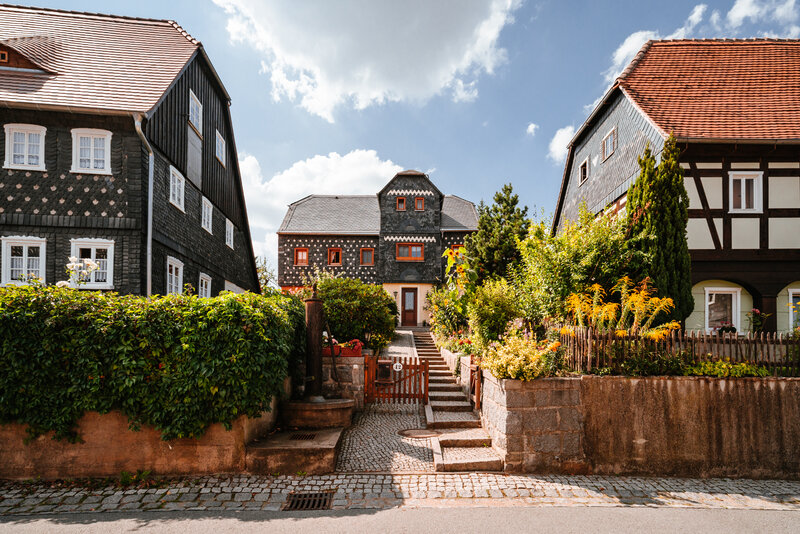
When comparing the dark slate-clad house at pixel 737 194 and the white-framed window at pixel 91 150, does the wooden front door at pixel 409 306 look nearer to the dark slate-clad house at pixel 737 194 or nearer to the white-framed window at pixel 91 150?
the dark slate-clad house at pixel 737 194

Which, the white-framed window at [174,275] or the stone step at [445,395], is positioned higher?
the white-framed window at [174,275]

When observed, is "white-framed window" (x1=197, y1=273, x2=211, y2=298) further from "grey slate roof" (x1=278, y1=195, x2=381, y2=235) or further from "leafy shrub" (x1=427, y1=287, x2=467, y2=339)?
"grey slate roof" (x1=278, y1=195, x2=381, y2=235)

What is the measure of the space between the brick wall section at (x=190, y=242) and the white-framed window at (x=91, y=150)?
3.81 feet

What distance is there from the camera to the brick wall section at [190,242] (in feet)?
41.4

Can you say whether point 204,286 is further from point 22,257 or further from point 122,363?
point 122,363

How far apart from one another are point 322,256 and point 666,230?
69.0 ft

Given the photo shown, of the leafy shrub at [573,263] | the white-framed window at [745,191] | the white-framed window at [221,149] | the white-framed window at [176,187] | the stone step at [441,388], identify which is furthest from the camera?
the white-framed window at [221,149]

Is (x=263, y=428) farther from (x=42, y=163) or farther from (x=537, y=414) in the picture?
(x=42, y=163)

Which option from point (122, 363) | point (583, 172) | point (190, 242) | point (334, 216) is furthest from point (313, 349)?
point (334, 216)

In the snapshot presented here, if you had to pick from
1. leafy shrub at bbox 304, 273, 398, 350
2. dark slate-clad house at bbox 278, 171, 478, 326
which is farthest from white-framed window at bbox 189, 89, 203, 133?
dark slate-clad house at bbox 278, 171, 478, 326

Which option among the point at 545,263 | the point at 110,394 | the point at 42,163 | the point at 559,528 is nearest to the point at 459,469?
the point at 559,528

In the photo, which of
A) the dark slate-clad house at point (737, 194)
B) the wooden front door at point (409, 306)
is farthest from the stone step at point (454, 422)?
the wooden front door at point (409, 306)

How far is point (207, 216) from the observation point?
649 inches

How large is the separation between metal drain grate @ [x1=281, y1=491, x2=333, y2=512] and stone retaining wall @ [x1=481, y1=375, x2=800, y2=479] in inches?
104
